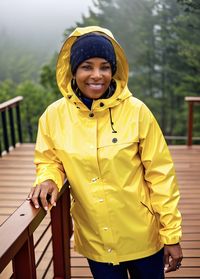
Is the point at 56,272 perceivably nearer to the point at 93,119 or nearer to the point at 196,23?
the point at 93,119

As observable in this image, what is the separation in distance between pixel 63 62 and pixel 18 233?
27.1 inches

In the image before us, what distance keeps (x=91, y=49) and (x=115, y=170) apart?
0.44 metres

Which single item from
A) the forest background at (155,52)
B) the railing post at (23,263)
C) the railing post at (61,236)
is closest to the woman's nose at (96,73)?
the railing post at (23,263)

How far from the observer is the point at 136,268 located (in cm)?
143

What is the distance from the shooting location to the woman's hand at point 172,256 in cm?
132

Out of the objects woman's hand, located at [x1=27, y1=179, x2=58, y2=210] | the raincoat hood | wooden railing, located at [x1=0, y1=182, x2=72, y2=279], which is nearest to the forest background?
the raincoat hood

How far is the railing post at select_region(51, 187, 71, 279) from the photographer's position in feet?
5.69

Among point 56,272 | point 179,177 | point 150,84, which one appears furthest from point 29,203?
point 150,84

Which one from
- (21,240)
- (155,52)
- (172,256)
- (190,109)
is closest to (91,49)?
(21,240)

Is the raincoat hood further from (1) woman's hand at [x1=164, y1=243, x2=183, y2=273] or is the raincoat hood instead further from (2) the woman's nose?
(1) woman's hand at [x1=164, y1=243, x2=183, y2=273]

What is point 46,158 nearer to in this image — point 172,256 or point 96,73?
point 96,73

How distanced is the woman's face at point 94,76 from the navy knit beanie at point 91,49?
0.05 ft

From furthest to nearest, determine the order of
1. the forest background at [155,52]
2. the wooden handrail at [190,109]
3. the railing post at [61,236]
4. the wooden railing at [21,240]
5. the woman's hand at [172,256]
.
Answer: the forest background at [155,52] < the wooden handrail at [190,109] < the railing post at [61,236] < the woman's hand at [172,256] < the wooden railing at [21,240]

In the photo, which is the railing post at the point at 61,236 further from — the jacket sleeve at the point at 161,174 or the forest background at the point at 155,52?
the forest background at the point at 155,52
